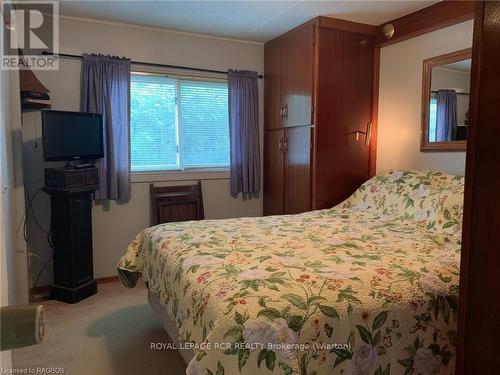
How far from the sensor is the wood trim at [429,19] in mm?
2695

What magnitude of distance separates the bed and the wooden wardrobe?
3.87ft

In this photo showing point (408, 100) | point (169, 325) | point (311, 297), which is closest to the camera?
point (311, 297)

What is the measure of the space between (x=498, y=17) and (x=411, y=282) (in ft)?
3.53

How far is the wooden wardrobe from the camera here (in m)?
3.28

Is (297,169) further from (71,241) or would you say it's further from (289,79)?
(71,241)

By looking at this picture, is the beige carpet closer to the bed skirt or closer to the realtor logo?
the bed skirt

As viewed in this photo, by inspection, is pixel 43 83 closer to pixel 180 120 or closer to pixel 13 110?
pixel 13 110

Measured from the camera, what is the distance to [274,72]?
12.6 feet

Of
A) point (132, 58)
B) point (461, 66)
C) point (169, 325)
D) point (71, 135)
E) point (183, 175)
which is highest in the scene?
point (132, 58)

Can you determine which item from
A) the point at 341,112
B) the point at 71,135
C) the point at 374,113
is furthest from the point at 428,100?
the point at 71,135

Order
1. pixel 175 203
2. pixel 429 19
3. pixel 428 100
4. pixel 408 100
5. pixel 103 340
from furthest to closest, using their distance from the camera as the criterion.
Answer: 1. pixel 175 203
2. pixel 408 100
3. pixel 428 100
4. pixel 429 19
5. pixel 103 340

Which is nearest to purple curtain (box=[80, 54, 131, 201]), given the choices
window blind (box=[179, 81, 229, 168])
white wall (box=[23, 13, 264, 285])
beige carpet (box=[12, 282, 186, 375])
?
white wall (box=[23, 13, 264, 285])

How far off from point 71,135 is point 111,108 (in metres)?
0.51

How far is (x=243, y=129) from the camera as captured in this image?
390 cm
